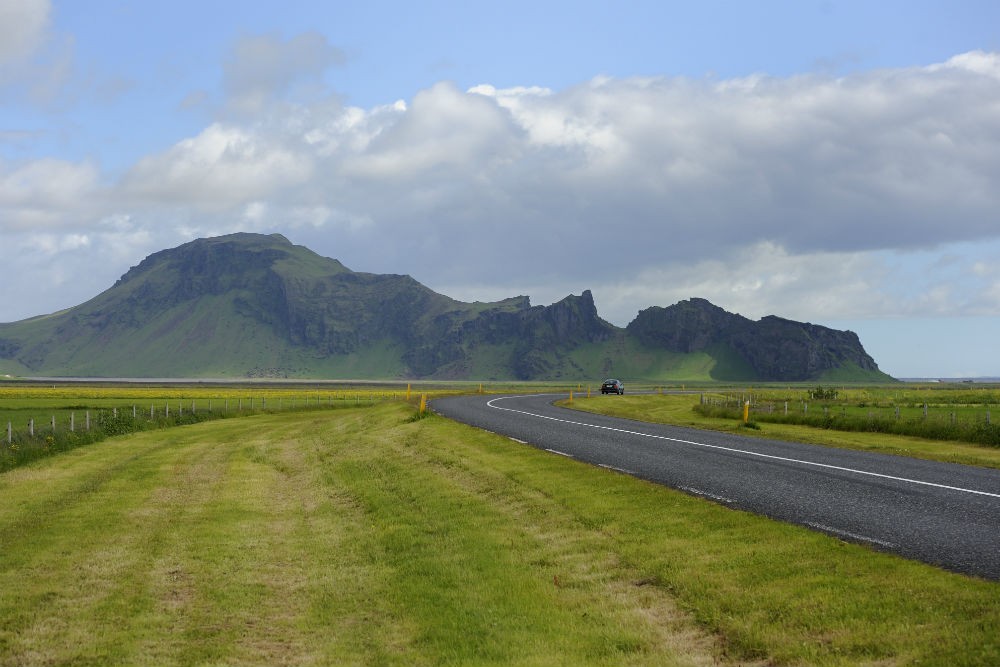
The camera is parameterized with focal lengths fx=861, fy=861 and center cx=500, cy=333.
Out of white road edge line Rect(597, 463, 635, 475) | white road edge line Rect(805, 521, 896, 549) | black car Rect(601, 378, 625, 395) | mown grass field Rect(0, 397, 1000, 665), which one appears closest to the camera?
mown grass field Rect(0, 397, 1000, 665)

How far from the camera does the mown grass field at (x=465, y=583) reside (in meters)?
8.22

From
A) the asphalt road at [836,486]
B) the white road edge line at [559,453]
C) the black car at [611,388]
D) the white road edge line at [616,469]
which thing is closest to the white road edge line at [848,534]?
the asphalt road at [836,486]

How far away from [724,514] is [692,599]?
3902mm

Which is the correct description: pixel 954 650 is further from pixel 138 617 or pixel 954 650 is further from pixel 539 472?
pixel 539 472

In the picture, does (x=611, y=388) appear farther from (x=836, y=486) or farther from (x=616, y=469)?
(x=836, y=486)

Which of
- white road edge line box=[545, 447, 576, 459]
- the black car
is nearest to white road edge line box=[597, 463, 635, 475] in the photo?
white road edge line box=[545, 447, 576, 459]

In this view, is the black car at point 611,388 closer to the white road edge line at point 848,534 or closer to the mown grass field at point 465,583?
the mown grass field at point 465,583

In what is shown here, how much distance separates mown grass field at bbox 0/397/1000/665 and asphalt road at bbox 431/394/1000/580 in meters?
0.88

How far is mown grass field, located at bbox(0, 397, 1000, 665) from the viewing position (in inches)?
324

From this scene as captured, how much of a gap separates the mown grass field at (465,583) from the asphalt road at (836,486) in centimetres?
88

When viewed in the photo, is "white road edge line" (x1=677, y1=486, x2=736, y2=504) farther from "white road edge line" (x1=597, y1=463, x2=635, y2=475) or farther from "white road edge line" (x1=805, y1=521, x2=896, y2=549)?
"white road edge line" (x1=597, y1=463, x2=635, y2=475)

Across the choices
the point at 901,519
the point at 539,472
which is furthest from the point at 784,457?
the point at 901,519

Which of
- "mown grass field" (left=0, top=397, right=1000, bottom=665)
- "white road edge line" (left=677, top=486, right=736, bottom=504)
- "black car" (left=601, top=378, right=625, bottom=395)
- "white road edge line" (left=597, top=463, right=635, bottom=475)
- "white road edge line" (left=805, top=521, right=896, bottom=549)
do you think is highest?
"white road edge line" (left=805, top=521, right=896, bottom=549)

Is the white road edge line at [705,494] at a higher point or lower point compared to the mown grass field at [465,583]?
higher
